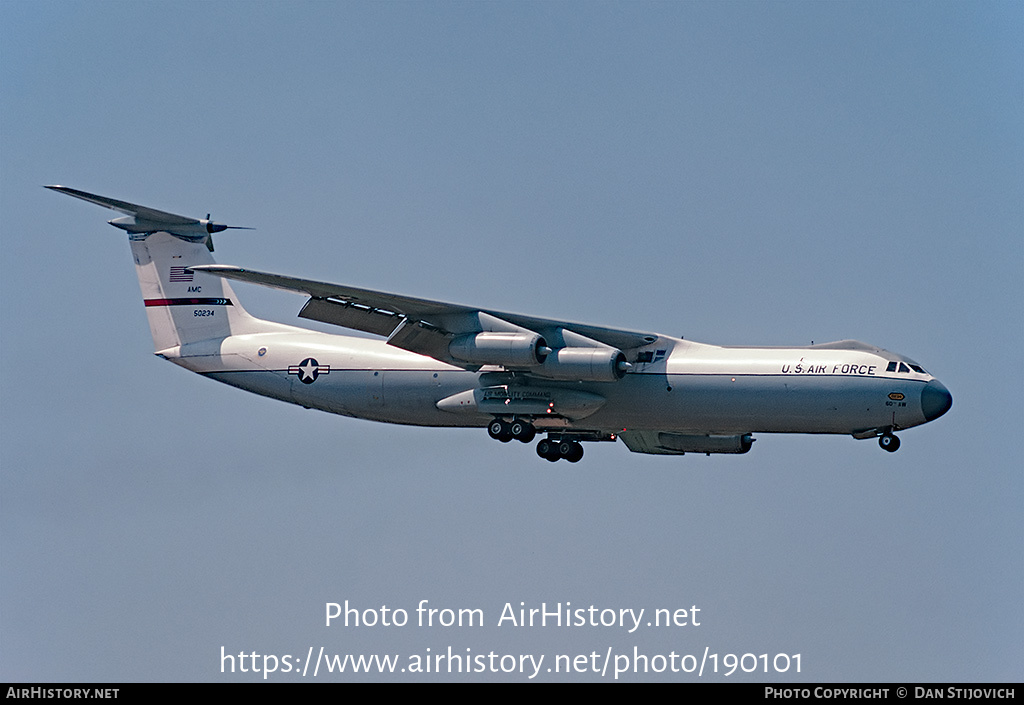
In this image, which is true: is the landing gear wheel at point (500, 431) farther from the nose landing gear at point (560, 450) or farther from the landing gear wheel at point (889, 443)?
the landing gear wheel at point (889, 443)

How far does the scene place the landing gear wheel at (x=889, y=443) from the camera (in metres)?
28.8

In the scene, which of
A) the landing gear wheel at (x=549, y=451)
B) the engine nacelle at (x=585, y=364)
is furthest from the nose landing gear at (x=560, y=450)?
the engine nacelle at (x=585, y=364)

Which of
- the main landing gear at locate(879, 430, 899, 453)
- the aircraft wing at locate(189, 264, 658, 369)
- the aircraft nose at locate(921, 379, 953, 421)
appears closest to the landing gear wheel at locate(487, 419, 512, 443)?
the aircraft wing at locate(189, 264, 658, 369)

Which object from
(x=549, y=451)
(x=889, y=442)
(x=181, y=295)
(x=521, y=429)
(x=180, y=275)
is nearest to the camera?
(x=889, y=442)

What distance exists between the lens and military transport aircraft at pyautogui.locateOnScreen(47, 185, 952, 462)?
29.0m

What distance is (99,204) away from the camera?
32156mm

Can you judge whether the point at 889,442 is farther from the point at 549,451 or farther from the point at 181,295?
the point at 181,295

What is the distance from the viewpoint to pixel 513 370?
101 feet

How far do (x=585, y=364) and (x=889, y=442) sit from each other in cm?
584

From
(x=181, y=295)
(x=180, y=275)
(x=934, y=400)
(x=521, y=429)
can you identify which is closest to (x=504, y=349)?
(x=521, y=429)

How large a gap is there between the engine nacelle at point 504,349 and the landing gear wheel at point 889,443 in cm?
651

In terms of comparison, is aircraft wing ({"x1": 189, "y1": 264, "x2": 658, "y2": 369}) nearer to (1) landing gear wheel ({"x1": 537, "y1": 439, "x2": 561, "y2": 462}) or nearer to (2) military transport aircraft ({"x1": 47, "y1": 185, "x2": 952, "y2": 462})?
(2) military transport aircraft ({"x1": 47, "y1": 185, "x2": 952, "y2": 462})
